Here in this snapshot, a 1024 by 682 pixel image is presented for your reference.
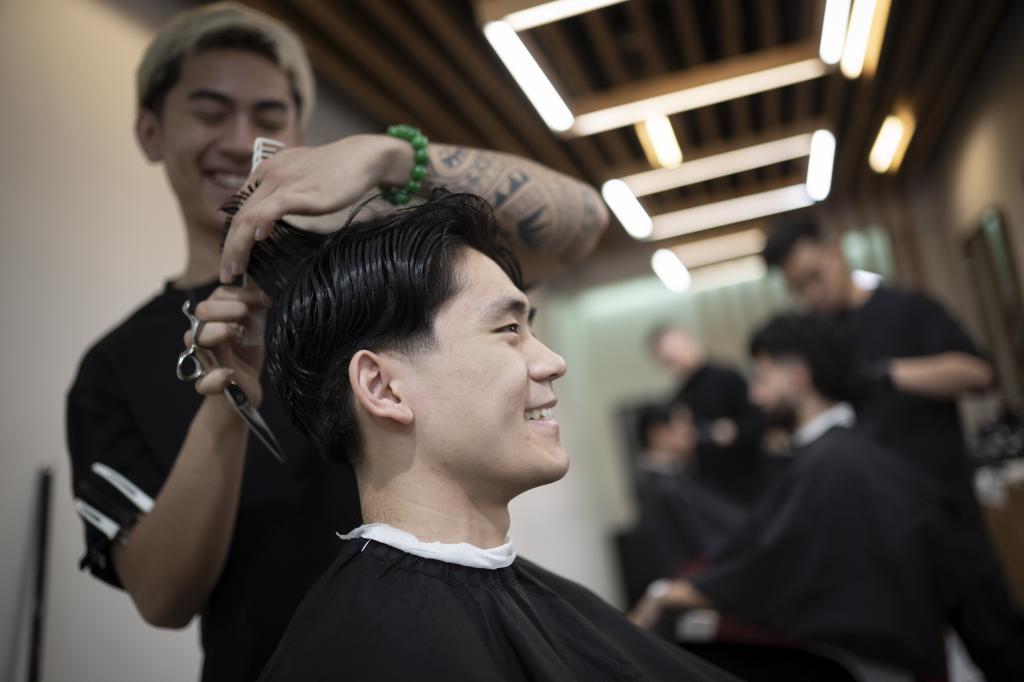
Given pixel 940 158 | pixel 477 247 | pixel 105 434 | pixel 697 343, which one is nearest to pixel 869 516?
pixel 477 247

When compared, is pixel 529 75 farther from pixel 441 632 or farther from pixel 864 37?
pixel 441 632

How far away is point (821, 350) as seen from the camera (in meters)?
2.65

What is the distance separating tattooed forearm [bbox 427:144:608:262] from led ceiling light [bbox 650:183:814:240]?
464 centimetres

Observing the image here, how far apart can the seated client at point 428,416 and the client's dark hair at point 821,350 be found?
1.62 m

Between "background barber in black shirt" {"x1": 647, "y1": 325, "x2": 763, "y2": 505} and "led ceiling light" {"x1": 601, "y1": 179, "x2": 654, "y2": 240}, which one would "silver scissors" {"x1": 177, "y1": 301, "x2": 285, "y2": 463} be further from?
"led ceiling light" {"x1": 601, "y1": 179, "x2": 654, "y2": 240}

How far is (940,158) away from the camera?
571 centimetres

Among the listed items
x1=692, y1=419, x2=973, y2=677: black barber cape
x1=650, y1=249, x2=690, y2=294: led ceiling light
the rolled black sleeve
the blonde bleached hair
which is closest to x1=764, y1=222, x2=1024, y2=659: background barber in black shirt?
x1=692, y1=419, x2=973, y2=677: black barber cape

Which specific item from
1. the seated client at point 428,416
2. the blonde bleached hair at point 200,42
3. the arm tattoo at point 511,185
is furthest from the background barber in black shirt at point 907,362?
the blonde bleached hair at point 200,42

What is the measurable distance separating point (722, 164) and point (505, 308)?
439 cm

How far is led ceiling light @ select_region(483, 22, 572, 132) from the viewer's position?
3377 millimetres

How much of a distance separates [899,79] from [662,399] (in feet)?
11.9

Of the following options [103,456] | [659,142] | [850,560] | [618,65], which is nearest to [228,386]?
[103,456]

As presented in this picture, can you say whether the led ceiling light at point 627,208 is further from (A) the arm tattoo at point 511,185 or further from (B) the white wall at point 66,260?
(A) the arm tattoo at point 511,185

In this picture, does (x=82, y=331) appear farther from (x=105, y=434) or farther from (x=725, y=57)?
(x=725, y=57)
